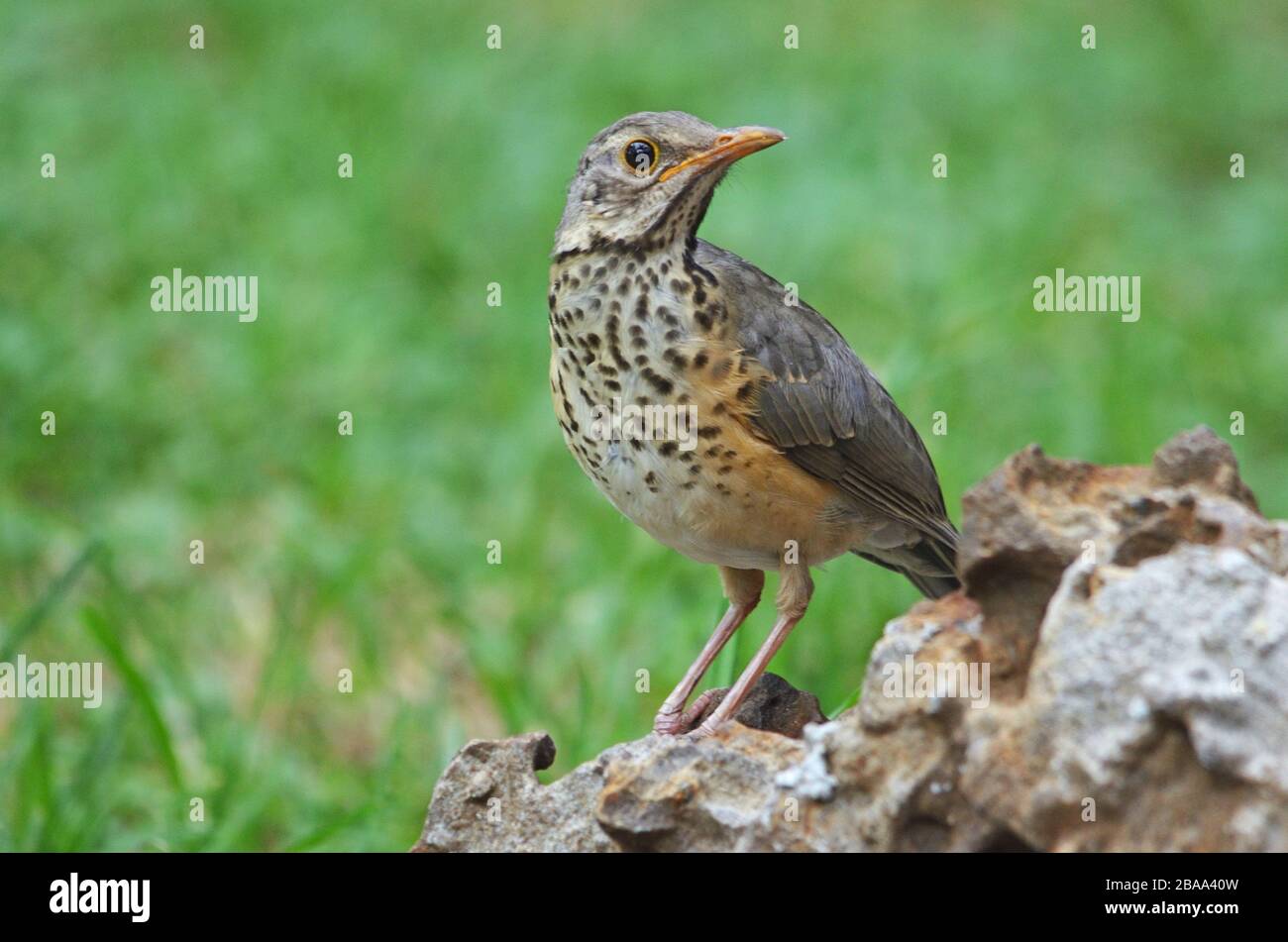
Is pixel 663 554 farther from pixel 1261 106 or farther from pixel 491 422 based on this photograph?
pixel 1261 106

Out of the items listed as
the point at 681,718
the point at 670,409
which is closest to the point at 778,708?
the point at 681,718

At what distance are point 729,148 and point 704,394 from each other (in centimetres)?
72

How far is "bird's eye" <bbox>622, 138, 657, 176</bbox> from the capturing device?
203 inches

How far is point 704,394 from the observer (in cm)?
498

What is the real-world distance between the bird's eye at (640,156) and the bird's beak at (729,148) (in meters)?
0.07

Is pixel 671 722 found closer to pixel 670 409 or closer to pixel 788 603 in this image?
pixel 788 603

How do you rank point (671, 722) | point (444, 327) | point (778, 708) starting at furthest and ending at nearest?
point (444, 327), point (671, 722), point (778, 708)

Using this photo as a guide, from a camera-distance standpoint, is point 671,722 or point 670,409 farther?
point 671,722

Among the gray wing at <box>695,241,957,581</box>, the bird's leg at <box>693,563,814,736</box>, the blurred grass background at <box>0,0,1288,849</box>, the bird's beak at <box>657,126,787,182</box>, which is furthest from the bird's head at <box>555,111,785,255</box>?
the blurred grass background at <box>0,0,1288,849</box>

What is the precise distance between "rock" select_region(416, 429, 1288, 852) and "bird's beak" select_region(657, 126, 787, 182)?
1655 mm

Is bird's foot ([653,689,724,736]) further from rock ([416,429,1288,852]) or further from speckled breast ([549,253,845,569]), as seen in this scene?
rock ([416,429,1288,852])

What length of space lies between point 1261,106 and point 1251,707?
41.1 ft

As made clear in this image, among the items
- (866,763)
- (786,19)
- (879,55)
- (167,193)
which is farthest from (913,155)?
Answer: (866,763)

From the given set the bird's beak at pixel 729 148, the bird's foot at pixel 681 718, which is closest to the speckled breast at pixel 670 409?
the bird's beak at pixel 729 148
